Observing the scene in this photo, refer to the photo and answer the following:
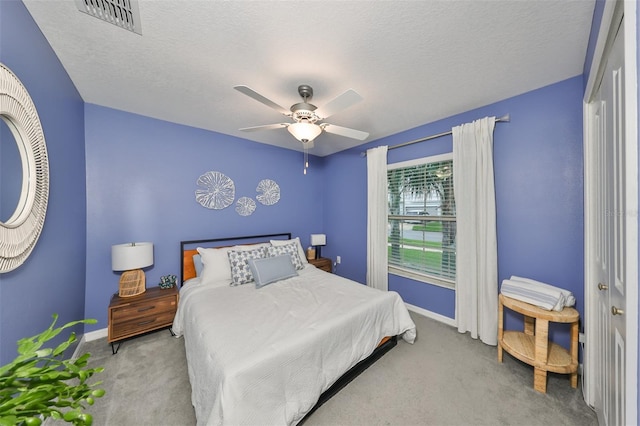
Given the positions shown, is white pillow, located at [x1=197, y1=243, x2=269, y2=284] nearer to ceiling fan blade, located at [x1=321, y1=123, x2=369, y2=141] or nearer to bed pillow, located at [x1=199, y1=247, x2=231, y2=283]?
bed pillow, located at [x1=199, y1=247, x2=231, y2=283]

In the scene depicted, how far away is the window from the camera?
113 inches

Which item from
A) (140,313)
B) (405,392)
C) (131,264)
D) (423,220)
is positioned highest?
(423,220)

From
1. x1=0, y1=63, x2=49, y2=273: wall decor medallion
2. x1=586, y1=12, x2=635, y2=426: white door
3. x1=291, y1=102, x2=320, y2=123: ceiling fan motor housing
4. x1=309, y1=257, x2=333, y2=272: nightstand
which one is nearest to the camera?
x1=586, y1=12, x2=635, y2=426: white door

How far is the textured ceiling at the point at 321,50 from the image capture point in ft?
4.41

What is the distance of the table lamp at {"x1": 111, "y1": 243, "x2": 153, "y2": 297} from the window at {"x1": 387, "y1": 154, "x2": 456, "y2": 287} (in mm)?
3153

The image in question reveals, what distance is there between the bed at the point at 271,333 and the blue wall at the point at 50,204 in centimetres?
90

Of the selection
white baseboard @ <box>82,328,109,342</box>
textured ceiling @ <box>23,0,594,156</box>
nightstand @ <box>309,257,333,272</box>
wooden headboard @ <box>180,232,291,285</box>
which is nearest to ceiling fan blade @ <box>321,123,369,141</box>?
textured ceiling @ <box>23,0,594,156</box>

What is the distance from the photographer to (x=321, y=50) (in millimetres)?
1642

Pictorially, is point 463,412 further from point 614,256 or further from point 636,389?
point 614,256

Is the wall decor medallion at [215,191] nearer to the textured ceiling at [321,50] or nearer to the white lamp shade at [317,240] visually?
the textured ceiling at [321,50]

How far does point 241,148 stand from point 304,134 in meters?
1.82

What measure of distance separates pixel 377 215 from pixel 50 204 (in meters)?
3.37

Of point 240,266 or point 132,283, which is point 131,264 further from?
point 240,266

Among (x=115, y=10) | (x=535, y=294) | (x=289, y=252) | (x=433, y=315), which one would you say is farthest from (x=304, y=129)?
(x=433, y=315)
